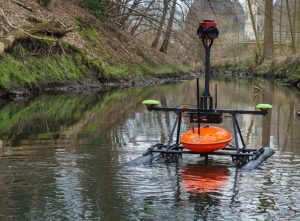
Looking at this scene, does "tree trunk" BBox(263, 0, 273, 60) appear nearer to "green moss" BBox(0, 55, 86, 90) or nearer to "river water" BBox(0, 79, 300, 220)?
"green moss" BBox(0, 55, 86, 90)

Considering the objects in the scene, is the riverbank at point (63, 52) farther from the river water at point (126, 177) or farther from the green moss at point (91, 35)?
the river water at point (126, 177)

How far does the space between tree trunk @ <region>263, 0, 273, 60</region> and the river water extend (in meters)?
33.4

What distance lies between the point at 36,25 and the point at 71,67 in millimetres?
3029

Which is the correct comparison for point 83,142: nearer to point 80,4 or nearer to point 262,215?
point 262,215

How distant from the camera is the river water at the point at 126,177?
7.53 m

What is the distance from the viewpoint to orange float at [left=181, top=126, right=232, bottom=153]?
404 inches

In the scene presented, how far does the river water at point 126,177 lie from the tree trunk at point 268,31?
3337cm

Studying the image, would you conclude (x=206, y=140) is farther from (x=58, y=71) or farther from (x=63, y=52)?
(x=63, y=52)

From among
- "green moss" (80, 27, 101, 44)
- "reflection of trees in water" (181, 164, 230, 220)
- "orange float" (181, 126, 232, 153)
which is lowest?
"reflection of trees in water" (181, 164, 230, 220)

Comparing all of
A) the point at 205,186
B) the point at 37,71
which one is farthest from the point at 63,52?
the point at 205,186

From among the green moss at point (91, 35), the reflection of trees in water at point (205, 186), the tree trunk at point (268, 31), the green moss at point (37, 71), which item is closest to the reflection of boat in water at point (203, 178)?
the reflection of trees in water at point (205, 186)

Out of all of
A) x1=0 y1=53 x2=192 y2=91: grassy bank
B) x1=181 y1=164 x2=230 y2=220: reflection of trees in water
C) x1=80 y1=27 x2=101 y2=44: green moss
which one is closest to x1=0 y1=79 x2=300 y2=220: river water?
x1=181 y1=164 x2=230 y2=220: reflection of trees in water

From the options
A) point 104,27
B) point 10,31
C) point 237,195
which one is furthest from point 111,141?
point 104,27

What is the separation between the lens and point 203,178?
9.55 m
